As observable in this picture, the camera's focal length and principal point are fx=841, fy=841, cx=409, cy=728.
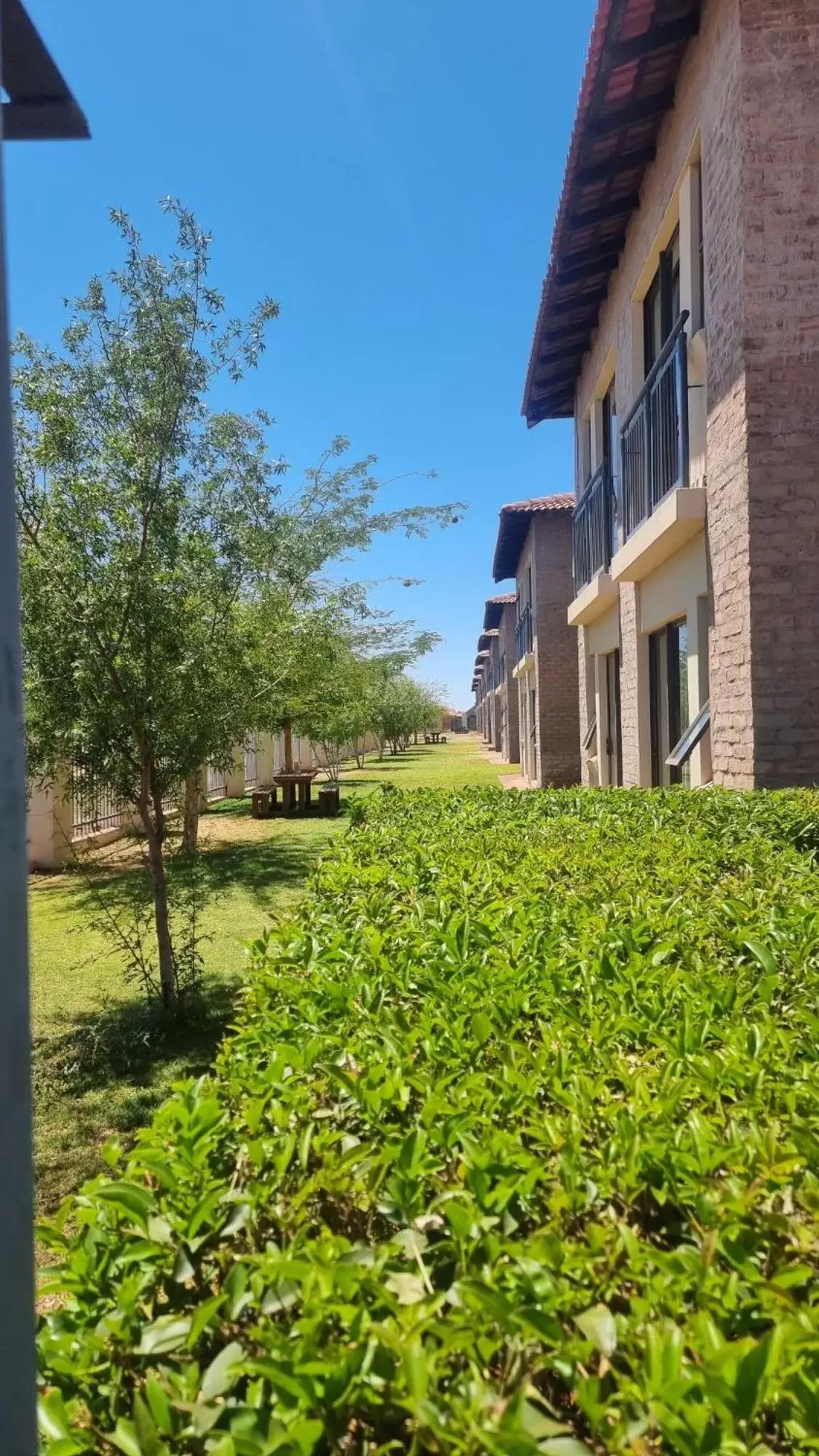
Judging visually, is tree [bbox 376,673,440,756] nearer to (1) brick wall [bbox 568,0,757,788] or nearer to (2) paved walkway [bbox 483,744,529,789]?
(2) paved walkway [bbox 483,744,529,789]

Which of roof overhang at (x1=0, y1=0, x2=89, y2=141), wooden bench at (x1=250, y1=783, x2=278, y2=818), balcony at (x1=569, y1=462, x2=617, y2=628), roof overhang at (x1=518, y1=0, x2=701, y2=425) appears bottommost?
wooden bench at (x1=250, y1=783, x2=278, y2=818)

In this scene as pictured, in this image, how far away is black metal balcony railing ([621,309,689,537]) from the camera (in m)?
6.99

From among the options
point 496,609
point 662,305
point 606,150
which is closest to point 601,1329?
point 606,150

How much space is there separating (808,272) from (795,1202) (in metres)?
6.02

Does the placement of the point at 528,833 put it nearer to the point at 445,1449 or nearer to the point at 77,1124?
the point at 77,1124

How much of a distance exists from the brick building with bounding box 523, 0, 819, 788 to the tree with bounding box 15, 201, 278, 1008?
330 centimetres

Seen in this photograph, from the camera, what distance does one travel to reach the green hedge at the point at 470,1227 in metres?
0.93

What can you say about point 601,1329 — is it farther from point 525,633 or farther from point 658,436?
point 525,633

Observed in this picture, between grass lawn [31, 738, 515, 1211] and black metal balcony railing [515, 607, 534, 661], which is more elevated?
black metal balcony railing [515, 607, 534, 661]

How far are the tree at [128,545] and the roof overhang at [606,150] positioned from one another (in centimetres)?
315

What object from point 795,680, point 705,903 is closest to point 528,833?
point 705,903

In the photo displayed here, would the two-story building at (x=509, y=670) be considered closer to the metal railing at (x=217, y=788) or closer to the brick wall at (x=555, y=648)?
the brick wall at (x=555, y=648)

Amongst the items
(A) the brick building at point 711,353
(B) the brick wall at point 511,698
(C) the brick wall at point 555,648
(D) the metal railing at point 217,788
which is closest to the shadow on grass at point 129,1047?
(A) the brick building at point 711,353

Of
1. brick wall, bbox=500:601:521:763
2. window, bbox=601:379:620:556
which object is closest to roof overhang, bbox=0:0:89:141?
window, bbox=601:379:620:556
